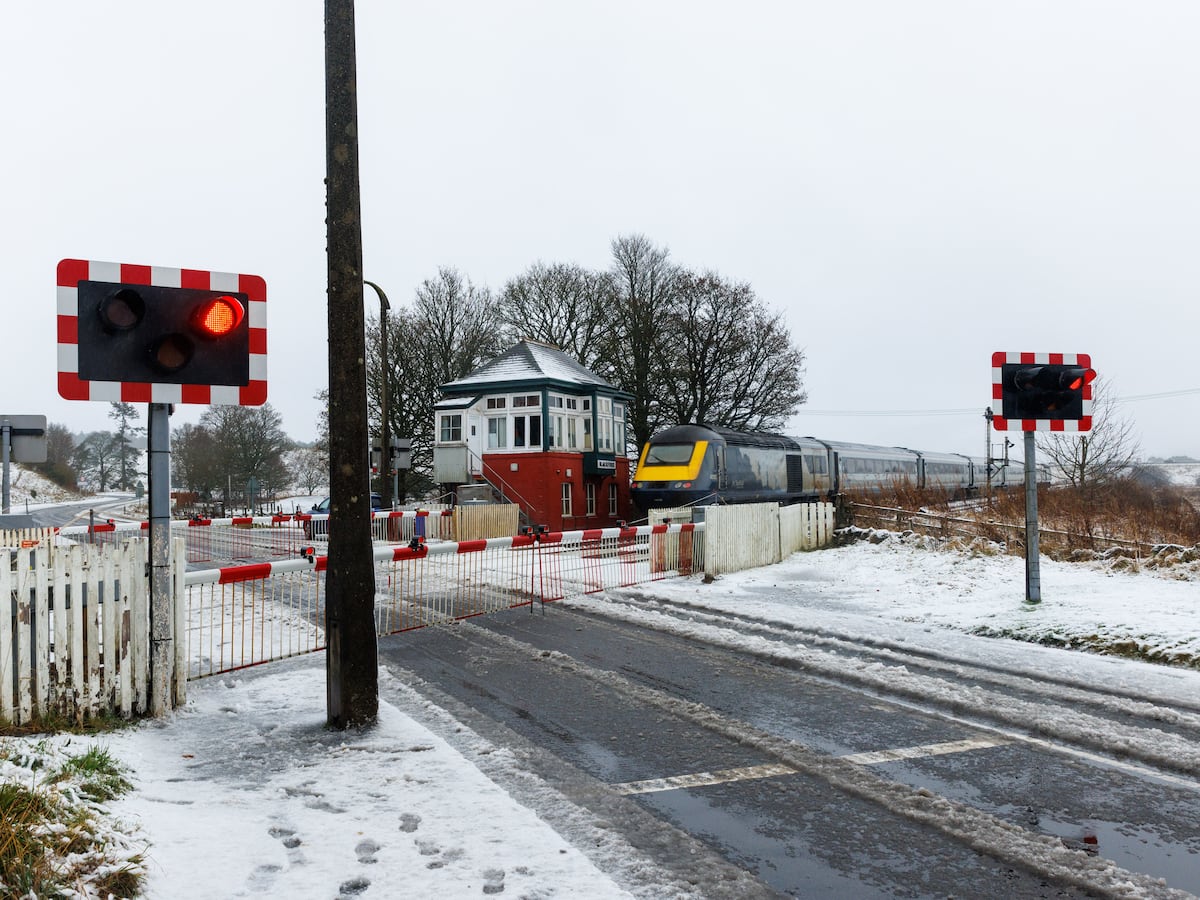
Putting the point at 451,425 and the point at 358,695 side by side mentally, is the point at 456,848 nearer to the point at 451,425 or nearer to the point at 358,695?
the point at 358,695

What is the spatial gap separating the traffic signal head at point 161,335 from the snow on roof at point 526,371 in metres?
30.2

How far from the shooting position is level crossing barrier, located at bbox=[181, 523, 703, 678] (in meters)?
8.91

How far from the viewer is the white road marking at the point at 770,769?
515 cm

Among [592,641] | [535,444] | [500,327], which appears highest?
[500,327]

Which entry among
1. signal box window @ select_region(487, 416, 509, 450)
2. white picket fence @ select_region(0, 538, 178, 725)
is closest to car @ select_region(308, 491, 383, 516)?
signal box window @ select_region(487, 416, 509, 450)

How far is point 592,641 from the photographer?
988cm

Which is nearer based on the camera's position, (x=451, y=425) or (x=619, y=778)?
(x=619, y=778)

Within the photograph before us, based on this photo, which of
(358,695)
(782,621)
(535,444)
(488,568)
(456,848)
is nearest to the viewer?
(456,848)

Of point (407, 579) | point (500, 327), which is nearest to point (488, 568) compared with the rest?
point (407, 579)

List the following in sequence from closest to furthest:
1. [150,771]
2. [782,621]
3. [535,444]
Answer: [150,771], [782,621], [535,444]

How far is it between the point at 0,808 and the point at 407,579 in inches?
451

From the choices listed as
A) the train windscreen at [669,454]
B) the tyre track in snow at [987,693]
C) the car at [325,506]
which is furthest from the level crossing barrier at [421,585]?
the car at [325,506]

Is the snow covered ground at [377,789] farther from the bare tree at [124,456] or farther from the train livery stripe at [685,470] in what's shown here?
the bare tree at [124,456]

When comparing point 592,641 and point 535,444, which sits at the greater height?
point 535,444
